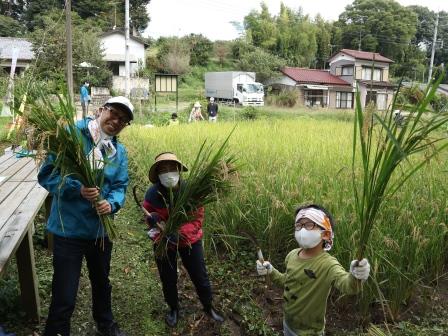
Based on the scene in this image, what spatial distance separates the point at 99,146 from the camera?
212 cm

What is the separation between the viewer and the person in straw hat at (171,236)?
95.2 inches

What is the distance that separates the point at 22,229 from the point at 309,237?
59.9 inches

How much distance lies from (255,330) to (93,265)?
1.10m

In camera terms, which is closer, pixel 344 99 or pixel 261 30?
pixel 344 99

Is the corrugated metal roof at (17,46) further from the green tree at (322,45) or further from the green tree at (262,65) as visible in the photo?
the green tree at (322,45)

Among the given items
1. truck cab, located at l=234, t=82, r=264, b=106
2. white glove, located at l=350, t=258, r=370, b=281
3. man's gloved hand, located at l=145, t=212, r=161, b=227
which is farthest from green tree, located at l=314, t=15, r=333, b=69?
white glove, located at l=350, t=258, r=370, b=281

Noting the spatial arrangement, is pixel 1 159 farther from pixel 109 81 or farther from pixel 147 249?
pixel 109 81

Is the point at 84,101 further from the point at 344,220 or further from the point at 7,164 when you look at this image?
the point at 344,220

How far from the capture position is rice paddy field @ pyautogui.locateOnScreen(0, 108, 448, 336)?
260 centimetres

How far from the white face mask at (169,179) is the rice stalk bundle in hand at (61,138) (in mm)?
427

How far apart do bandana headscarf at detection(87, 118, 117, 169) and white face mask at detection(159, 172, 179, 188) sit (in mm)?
347

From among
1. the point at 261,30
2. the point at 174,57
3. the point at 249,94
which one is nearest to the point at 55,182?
the point at 249,94

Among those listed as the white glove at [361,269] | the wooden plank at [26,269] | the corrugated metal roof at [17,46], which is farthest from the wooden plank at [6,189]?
the corrugated metal roof at [17,46]

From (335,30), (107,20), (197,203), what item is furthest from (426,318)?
(335,30)
